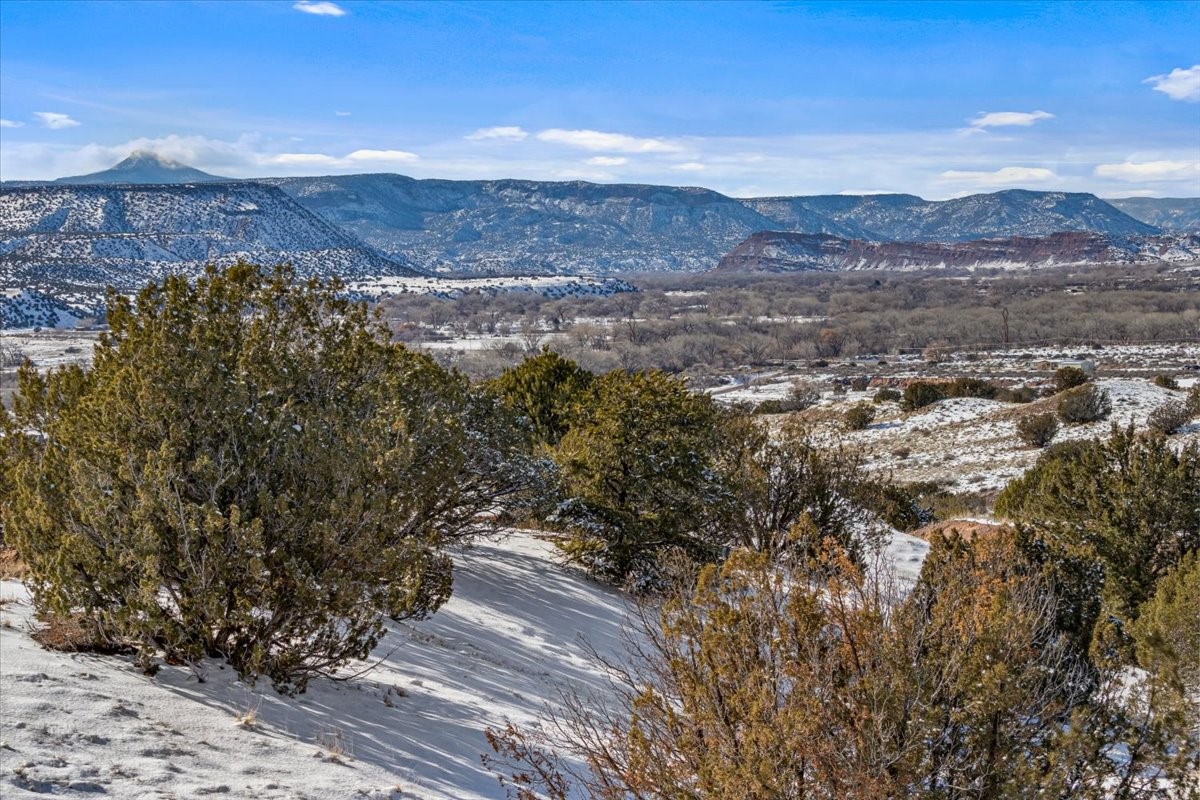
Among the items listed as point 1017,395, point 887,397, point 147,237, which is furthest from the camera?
point 147,237

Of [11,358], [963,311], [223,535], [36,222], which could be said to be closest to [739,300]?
[963,311]

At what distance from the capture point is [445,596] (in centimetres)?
809

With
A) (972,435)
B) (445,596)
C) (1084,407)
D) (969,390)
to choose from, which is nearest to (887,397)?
(969,390)

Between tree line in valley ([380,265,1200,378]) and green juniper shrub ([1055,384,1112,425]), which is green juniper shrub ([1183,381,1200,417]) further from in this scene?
tree line in valley ([380,265,1200,378])

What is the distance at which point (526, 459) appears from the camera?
14.3 m

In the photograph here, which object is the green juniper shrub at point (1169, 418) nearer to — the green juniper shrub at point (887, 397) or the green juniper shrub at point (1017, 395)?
the green juniper shrub at point (1017, 395)

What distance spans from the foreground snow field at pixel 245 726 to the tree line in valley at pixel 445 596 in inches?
12.0

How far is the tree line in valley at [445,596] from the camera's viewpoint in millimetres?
4645

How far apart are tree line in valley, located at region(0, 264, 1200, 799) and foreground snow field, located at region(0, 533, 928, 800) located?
0.30 meters

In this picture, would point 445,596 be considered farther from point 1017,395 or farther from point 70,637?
point 1017,395

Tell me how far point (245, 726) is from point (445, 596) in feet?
7.06

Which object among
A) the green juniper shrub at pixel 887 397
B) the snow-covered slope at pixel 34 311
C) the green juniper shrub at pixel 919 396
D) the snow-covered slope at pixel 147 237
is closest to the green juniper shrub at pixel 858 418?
the green juniper shrub at pixel 919 396

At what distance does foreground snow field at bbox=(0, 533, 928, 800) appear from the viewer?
5.36 meters

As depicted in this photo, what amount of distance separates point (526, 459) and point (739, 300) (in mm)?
153260
